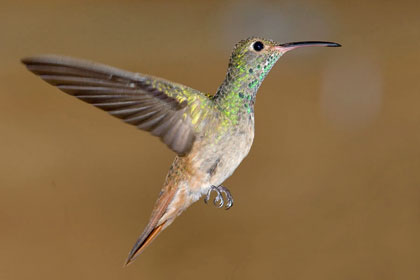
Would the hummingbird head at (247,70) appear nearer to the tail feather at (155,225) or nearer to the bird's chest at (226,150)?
the bird's chest at (226,150)

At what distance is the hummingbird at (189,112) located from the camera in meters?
0.58

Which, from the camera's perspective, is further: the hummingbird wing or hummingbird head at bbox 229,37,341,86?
hummingbird head at bbox 229,37,341,86

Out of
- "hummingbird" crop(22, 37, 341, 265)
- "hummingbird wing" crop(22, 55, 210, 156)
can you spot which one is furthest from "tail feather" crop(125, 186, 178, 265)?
"hummingbird wing" crop(22, 55, 210, 156)

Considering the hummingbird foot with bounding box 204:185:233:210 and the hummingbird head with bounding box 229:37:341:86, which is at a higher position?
the hummingbird head with bounding box 229:37:341:86

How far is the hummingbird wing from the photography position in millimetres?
549

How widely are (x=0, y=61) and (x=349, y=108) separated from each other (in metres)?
1.23

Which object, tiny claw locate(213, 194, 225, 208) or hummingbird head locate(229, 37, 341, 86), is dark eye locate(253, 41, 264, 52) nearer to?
hummingbird head locate(229, 37, 341, 86)

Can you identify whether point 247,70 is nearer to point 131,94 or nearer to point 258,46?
point 258,46

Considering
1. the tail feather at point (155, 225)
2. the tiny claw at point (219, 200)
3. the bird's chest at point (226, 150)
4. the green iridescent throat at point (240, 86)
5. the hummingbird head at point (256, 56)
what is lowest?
the tail feather at point (155, 225)

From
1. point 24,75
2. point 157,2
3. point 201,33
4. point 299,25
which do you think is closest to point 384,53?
point 299,25

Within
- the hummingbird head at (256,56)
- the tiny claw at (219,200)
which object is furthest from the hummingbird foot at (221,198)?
the hummingbird head at (256,56)

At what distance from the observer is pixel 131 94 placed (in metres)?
0.61

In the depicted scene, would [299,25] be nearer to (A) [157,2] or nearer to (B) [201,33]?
(B) [201,33]

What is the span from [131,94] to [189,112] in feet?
0.28
